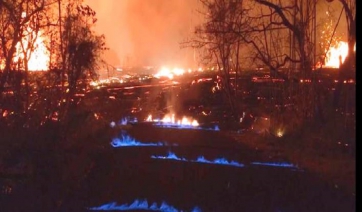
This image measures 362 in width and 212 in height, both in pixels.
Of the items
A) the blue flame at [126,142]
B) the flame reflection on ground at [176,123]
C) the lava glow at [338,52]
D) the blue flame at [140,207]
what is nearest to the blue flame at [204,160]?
the blue flame at [126,142]

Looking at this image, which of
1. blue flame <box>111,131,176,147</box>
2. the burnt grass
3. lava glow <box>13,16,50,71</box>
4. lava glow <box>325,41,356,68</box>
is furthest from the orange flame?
lava glow <box>325,41,356,68</box>

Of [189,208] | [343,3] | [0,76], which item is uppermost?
[343,3]

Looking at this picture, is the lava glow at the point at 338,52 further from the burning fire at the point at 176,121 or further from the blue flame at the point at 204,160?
the blue flame at the point at 204,160

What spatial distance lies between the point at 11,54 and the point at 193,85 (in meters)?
13.7

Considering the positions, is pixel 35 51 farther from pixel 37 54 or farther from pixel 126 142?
pixel 126 142

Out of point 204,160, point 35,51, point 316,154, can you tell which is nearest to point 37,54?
point 35,51

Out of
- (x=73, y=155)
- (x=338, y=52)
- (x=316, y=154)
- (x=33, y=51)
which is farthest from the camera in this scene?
(x=338, y=52)

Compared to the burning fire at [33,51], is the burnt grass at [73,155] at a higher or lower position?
lower

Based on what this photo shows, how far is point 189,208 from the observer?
9367mm

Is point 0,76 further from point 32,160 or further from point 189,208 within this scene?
point 189,208

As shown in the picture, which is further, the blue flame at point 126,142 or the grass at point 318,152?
the blue flame at point 126,142

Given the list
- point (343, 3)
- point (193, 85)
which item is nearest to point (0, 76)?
point (343, 3)

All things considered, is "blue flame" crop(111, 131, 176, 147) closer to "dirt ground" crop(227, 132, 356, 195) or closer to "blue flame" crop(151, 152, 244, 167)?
"blue flame" crop(151, 152, 244, 167)

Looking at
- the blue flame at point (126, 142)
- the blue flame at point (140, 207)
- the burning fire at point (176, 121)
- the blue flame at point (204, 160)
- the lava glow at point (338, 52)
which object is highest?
the lava glow at point (338, 52)
